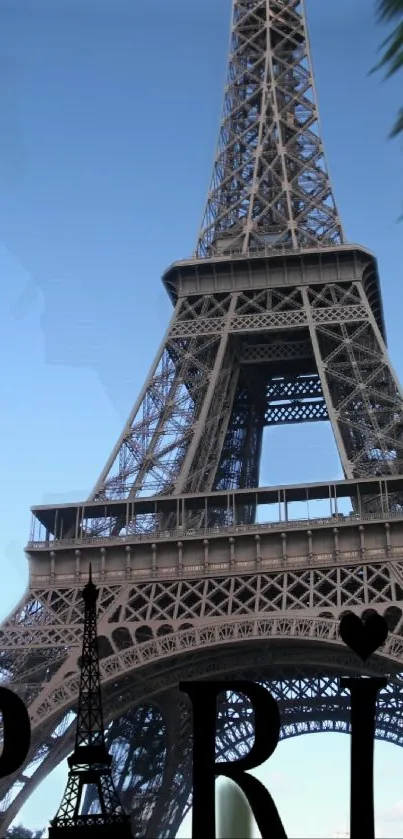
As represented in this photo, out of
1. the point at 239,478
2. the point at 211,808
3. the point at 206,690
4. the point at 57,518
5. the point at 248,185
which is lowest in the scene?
the point at 211,808

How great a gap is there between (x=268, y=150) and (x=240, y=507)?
15727 mm

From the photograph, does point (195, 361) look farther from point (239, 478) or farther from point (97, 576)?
point (97, 576)

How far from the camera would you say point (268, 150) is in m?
48.0

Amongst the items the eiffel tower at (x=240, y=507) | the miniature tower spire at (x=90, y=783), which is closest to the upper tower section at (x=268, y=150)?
the eiffel tower at (x=240, y=507)

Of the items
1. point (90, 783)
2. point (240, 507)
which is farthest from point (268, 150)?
point (90, 783)

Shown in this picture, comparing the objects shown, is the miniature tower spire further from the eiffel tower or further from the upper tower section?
the upper tower section

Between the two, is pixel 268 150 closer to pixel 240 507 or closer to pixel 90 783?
pixel 240 507

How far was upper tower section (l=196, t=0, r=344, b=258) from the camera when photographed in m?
44.9

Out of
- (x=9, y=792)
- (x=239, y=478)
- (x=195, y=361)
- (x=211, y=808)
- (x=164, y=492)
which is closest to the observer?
(x=211, y=808)

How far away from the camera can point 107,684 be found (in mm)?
31531

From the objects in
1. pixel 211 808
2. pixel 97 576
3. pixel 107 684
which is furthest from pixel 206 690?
pixel 97 576

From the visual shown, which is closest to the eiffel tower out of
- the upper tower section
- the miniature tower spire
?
the upper tower section

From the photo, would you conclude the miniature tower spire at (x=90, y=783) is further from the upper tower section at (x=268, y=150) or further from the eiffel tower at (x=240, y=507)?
the upper tower section at (x=268, y=150)

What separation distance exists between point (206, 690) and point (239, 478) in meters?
32.3
